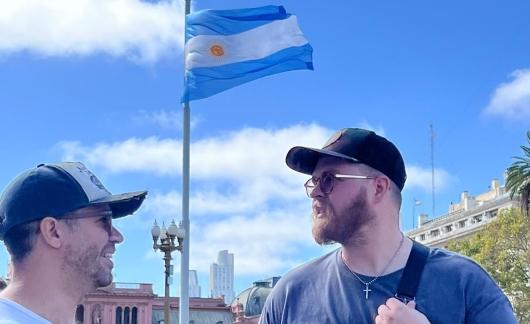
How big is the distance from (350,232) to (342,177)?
0.26 metres

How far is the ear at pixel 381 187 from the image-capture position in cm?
352

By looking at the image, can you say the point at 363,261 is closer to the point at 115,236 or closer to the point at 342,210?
the point at 342,210

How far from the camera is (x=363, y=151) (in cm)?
354

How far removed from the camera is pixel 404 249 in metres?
3.51

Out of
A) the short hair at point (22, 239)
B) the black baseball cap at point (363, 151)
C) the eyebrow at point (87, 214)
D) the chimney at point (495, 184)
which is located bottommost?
the short hair at point (22, 239)

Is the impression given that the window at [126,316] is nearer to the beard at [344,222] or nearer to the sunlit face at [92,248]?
the beard at [344,222]

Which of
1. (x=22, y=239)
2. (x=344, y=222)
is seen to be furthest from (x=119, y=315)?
(x=22, y=239)

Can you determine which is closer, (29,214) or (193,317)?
(29,214)

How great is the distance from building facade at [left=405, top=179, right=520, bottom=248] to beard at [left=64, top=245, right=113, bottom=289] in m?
50.7

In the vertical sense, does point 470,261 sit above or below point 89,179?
below

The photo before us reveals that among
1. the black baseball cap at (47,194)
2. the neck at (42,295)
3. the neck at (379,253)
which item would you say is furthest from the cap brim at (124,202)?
the neck at (379,253)

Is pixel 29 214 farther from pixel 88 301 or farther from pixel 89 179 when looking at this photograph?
pixel 88 301

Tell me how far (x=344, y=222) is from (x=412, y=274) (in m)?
0.38

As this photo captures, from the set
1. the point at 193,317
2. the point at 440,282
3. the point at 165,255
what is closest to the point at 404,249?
the point at 440,282
